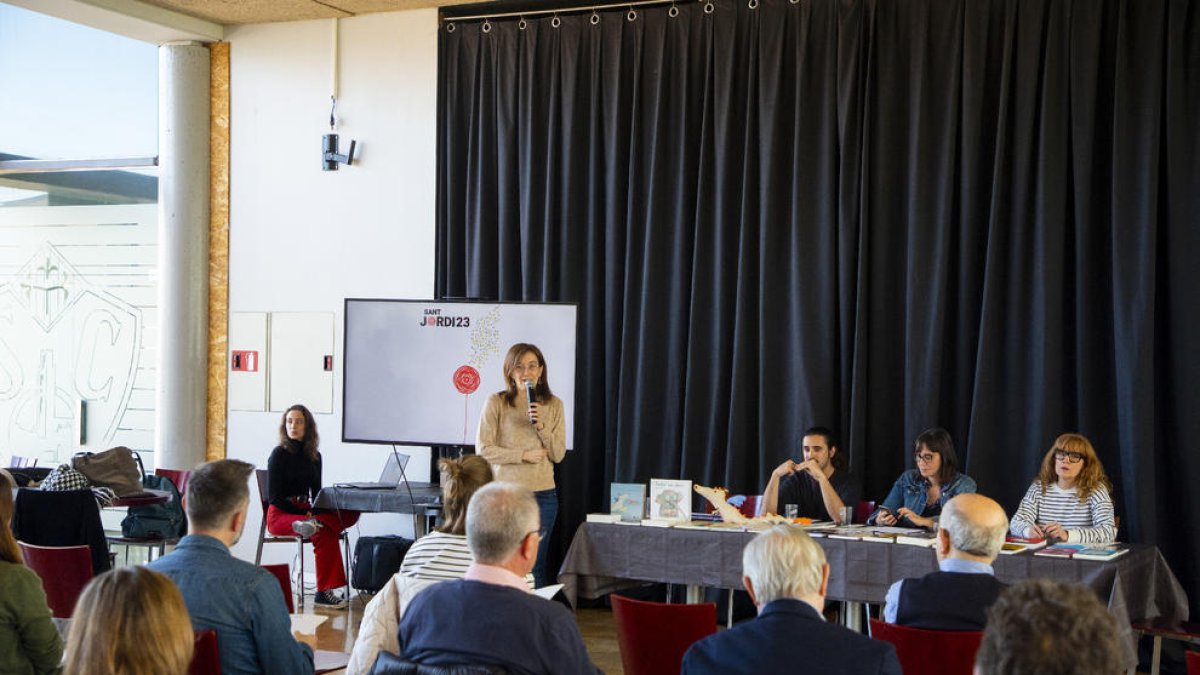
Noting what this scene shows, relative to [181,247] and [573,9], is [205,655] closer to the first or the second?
[573,9]

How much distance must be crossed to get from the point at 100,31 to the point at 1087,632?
362 inches

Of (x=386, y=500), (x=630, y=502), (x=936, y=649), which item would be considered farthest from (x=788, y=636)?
(x=386, y=500)

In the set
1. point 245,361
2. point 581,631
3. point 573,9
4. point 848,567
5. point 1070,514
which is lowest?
point 581,631

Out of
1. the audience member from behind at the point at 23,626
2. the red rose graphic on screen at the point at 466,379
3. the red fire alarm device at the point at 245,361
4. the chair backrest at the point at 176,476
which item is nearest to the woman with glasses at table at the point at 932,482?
the red rose graphic on screen at the point at 466,379

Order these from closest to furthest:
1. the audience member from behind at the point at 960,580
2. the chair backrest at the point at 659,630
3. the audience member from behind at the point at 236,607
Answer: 1. the audience member from behind at the point at 236,607
2. the audience member from behind at the point at 960,580
3. the chair backrest at the point at 659,630

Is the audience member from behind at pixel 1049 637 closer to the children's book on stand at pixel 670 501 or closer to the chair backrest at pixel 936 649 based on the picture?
the chair backrest at pixel 936 649

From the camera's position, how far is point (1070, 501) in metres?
5.96

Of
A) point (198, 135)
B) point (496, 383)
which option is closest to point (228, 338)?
point (198, 135)

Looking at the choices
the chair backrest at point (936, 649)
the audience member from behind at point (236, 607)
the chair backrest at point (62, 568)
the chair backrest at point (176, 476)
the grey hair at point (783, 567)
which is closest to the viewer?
the grey hair at point (783, 567)

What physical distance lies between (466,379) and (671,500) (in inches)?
64.8

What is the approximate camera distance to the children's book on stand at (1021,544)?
5469 millimetres

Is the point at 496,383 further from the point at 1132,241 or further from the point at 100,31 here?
the point at 100,31

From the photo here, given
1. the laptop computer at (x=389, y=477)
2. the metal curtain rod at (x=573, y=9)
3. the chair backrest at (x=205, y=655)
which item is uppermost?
Answer: the metal curtain rod at (x=573, y=9)

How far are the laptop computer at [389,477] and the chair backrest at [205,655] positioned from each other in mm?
4671
